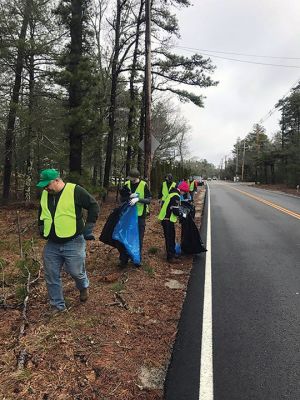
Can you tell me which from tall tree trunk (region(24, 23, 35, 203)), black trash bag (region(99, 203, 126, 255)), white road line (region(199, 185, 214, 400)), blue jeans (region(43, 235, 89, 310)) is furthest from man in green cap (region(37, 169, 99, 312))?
A: tall tree trunk (region(24, 23, 35, 203))

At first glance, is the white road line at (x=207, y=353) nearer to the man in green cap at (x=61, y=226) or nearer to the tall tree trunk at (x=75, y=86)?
the man in green cap at (x=61, y=226)

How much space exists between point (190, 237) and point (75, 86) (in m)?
7.92

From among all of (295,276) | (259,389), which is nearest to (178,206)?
(295,276)

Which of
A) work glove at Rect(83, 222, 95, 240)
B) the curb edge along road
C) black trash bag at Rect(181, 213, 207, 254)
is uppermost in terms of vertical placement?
work glove at Rect(83, 222, 95, 240)

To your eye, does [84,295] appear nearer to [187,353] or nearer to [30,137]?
[187,353]

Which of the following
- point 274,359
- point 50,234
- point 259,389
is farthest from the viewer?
point 50,234

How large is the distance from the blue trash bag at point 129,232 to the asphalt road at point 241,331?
1.19m

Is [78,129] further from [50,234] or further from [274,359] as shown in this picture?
[274,359]

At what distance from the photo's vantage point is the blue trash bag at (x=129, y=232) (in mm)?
7250

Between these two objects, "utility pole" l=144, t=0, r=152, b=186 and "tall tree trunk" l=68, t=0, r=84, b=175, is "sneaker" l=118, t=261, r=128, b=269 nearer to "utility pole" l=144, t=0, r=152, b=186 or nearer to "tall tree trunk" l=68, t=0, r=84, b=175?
"tall tree trunk" l=68, t=0, r=84, b=175

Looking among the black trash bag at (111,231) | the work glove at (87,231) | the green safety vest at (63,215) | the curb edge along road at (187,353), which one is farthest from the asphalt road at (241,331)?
the green safety vest at (63,215)

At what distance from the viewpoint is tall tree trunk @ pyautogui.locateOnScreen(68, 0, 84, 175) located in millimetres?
13484

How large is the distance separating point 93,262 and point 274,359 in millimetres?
4609

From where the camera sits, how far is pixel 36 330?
15.1 feet
